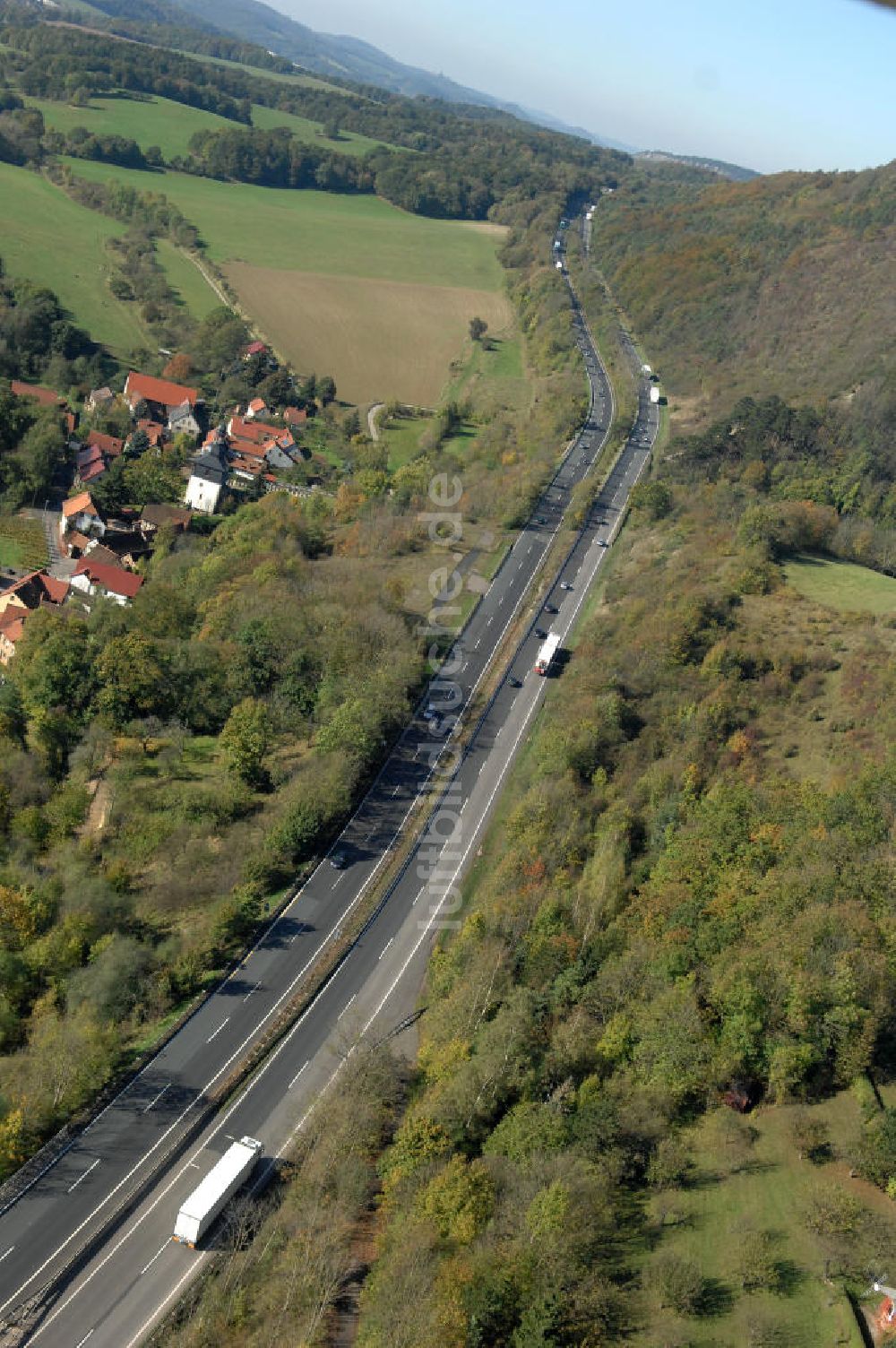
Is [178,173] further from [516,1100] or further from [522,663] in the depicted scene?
[516,1100]

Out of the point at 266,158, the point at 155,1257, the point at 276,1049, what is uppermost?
the point at 266,158

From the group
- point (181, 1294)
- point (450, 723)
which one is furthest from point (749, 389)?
point (181, 1294)

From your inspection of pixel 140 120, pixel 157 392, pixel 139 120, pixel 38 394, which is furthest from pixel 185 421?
pixel 140 120

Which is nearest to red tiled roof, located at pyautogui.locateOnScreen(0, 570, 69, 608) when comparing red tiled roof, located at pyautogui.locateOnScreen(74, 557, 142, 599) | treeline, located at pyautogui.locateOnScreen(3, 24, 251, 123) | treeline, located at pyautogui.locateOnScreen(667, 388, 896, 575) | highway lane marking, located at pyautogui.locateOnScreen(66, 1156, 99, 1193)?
red tiled roof, located at pyautogui.locateOnScreen(74, 557, 142, 599)

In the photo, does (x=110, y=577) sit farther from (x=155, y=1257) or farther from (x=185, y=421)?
(x=155, y=1257)

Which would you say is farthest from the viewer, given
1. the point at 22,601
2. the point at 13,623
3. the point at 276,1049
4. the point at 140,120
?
the point at 140,120

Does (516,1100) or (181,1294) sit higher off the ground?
(516,1100)

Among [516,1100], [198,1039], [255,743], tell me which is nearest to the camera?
[516,1100]
